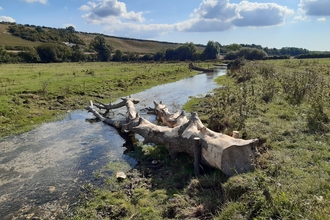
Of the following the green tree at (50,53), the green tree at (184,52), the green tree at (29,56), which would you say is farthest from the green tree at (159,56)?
the green tree at (29,56)

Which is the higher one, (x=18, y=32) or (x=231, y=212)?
(x=18, y=32)

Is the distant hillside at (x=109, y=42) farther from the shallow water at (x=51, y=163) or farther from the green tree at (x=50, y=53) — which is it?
the shallow water at (x=51, y=163)

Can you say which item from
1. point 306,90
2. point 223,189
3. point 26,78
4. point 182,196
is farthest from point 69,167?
point 26,78

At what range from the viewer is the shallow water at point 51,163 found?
8.56m

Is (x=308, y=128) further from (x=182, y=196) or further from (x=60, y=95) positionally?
(x=60, y=95)

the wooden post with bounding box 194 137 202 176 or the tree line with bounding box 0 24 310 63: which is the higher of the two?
the tree line with bounding box 0 24 310 63

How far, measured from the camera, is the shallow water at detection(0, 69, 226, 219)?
28.1 feet

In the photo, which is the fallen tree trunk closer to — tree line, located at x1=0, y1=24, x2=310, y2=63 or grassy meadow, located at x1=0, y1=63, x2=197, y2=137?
grassy meadow, located at x1=0, y1=63, x2=197, y2=137

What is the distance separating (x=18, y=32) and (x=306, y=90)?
13870cm

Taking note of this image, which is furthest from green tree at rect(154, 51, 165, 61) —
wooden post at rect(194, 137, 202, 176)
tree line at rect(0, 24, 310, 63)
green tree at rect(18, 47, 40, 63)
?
wooden post at rect(194, 137, 202, 176)

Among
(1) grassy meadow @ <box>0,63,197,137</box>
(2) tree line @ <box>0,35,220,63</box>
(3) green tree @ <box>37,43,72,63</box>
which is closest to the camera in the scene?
(1) grassy meadow @ <box>0,63,197,137</box>

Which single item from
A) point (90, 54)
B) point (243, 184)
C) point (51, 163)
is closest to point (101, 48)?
point (90, 54)

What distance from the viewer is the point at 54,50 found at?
74.8 m

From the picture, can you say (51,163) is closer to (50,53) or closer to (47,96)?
A: (47,96)
